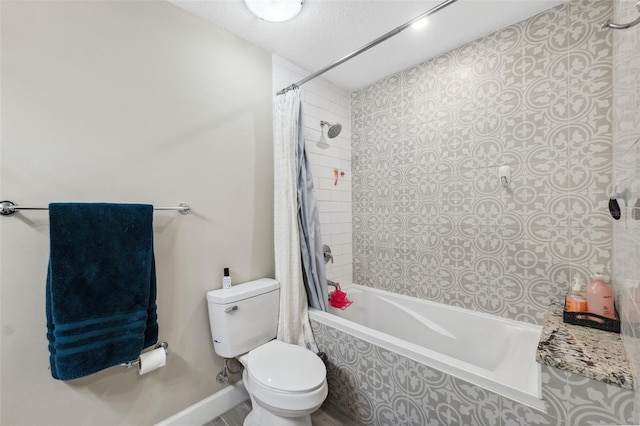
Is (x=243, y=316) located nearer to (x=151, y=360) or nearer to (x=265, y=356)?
(x=265, y=356)

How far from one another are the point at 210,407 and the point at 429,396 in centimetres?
131

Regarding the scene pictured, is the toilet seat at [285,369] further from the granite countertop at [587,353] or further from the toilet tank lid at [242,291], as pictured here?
the granite countertop at [587,353]

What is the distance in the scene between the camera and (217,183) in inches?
67.9

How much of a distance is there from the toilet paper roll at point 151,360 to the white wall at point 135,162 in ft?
0.41

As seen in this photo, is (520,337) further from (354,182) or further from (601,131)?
(354,182)

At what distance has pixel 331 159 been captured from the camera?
247 centimetres

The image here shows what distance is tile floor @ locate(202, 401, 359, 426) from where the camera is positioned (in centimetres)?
160

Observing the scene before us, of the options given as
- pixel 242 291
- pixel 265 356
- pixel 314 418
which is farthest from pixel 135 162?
pixel 314 418

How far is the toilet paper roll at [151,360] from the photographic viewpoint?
4.30ft

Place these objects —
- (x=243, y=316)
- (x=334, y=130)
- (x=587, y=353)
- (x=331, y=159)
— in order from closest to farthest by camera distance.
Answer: (x=587, y=353) < (x=243, y=316) < (x=334, y=130) < (x=331, y=159)

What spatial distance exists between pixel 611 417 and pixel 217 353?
1.81 metres

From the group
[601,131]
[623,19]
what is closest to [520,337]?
[601,131]

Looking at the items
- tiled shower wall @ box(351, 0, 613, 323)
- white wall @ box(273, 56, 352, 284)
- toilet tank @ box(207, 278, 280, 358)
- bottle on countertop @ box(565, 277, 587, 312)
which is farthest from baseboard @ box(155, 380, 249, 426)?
bottle on countertop @ box(565, 277, 587, 312)

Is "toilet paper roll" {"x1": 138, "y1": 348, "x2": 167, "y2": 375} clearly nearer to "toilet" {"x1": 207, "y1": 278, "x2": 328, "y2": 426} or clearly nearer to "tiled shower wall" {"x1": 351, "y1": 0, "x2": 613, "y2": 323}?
"toilet" {"x1": 207, "y1": 278, "x2": 328, "y2": 426}
